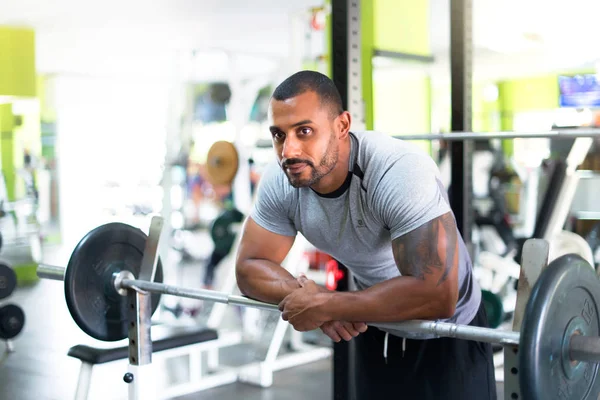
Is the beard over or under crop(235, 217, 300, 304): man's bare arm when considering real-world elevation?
over

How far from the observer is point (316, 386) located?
347cm

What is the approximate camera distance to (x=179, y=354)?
3.08 meters

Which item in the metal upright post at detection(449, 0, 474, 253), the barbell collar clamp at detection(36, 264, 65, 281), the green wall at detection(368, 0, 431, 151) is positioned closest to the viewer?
the barbell collar clamp at detection(36, 264, 65, 281)

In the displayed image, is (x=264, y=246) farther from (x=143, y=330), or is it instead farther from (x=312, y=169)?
(x=143, y=330)

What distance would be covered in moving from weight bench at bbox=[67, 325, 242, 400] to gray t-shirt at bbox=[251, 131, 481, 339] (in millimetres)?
1175

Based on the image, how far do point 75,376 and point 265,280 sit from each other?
254cm

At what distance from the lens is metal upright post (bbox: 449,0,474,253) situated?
2217 millimetres

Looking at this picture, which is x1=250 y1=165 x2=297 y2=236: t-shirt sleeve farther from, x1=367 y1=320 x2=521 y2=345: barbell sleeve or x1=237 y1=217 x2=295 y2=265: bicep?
x1=367 y1=320 x2=521 y2=345: barbell sleeve

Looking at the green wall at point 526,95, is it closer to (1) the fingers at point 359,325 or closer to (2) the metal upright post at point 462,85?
(2) the metal upright post at point 462,85

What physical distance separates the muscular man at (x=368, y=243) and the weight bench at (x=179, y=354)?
3.68 ft

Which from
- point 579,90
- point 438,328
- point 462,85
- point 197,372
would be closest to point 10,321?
point 197,372

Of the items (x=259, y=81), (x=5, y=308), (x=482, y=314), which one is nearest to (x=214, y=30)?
(x=259, y=81)

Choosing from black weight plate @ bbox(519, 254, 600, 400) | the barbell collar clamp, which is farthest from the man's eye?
the barbell collar clamp

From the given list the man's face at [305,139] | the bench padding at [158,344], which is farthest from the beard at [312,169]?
the bench padding at [158,344]
